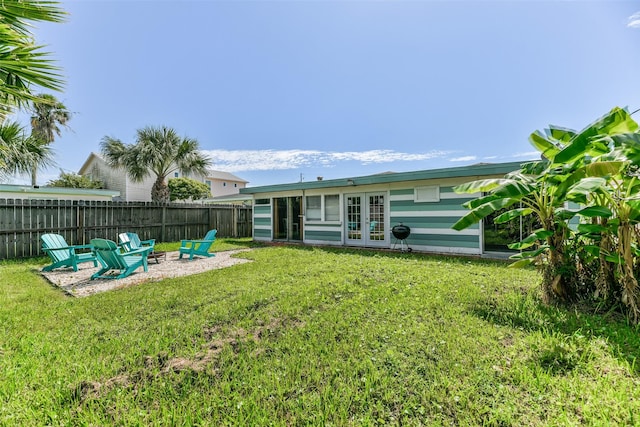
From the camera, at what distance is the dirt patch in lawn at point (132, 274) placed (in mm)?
5453

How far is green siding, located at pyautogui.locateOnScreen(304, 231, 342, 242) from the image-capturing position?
36.3 feet

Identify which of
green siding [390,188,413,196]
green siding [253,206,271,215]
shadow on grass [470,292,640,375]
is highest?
green siding [390,188,413,196]

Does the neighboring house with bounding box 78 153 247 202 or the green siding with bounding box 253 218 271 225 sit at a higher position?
the neighboring house with bounding box 78 153 247 202

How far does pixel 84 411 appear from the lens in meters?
2.06

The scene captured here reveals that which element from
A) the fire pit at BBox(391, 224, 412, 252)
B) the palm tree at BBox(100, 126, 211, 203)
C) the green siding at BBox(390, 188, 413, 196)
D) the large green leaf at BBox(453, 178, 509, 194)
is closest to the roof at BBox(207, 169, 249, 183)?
the palm tree at BBox(100, 126, 211, 203)

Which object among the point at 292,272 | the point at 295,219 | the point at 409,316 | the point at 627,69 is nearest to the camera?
the point at 409,316

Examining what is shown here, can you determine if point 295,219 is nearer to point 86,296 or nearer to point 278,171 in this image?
point 86,296

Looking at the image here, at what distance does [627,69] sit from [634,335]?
6.91 meters

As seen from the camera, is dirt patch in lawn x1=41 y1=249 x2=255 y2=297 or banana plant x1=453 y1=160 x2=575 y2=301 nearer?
banana plant x1=453 y1=160 x2=575 y2=301

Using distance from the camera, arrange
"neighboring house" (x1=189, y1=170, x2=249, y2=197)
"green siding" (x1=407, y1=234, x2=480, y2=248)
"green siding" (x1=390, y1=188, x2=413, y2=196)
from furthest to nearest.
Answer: "neighboring house" (x1=189, y1=170, x2=249, y2=197)
"green siding" (x1=390, y1=188, x2=413, y2=196)
"green siding" (x1=407, y1=234, x2=480, y2=248)

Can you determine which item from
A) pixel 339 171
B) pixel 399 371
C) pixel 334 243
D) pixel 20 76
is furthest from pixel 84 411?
pixel 339 171

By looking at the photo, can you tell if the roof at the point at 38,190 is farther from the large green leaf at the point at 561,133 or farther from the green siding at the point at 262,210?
the large green leaf at the point at 561,133

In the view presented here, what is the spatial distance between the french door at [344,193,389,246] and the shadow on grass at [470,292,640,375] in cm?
608

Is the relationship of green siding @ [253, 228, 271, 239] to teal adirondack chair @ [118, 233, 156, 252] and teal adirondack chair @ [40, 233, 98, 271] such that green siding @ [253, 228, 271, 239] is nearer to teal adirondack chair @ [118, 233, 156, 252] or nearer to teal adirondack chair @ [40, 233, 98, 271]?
teal adirondack chair @ [118, 233, 156, 252]
